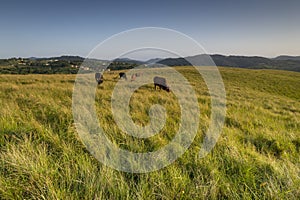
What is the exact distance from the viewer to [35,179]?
2422mm

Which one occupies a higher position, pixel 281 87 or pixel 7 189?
pixel 7 189

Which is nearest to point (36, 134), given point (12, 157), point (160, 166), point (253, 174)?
point (12, 157)

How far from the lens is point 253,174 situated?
2.92 metres

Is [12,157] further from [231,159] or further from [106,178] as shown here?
[231,159]

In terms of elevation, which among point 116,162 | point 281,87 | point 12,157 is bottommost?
point 281,87

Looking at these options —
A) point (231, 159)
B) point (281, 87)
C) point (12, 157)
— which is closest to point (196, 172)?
point (231, 159)

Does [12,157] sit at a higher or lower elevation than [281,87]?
Result: higher

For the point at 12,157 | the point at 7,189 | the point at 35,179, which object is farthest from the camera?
the point at 12,157

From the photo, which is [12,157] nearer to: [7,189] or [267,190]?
[7,189]

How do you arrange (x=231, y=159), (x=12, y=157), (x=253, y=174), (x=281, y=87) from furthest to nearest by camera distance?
1. (x=281, y=87)
2. (x=231, y=159)
3. (x=253, y=174)
4. (x=12, y=157)

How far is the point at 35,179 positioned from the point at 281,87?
49.4 metres

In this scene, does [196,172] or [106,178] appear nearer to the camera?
[106,178]

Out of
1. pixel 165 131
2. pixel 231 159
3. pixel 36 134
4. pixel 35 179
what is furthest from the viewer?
pixel 165 131

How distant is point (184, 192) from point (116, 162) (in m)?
1.19
